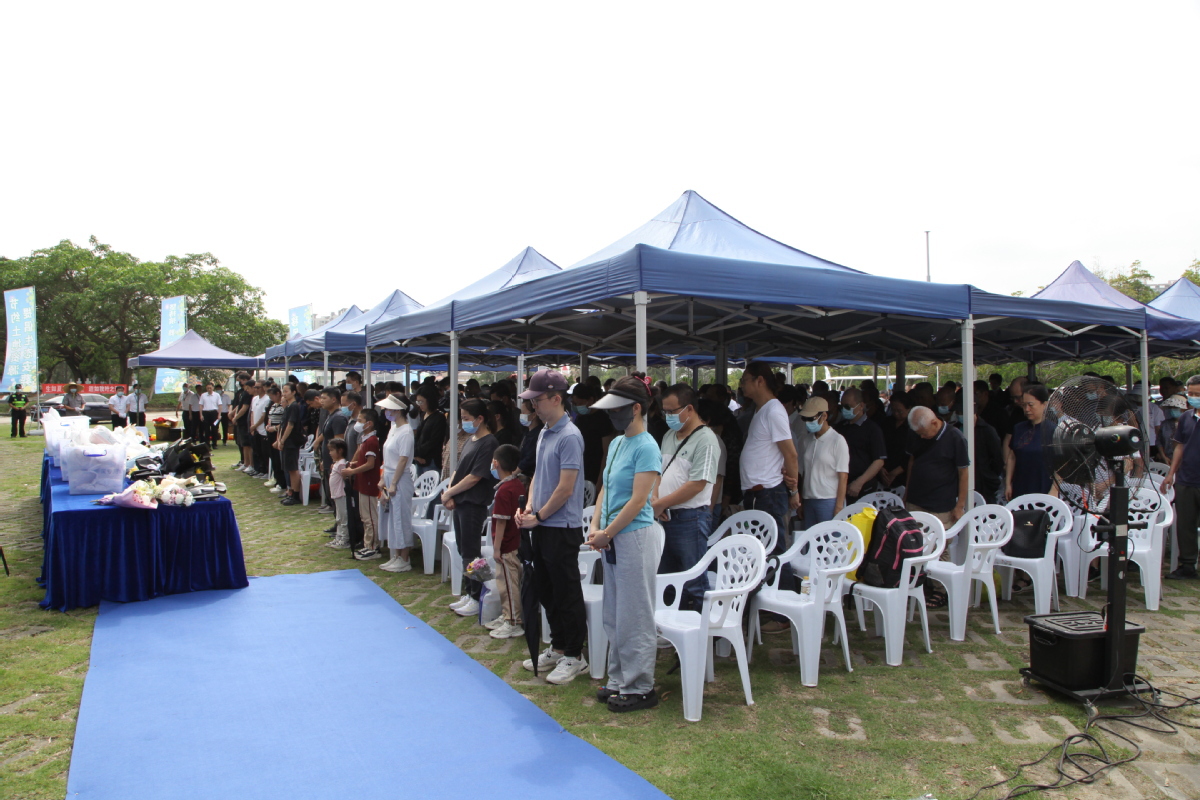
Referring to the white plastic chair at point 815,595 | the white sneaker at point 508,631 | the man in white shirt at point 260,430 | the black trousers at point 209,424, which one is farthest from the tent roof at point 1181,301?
the black trousers at point 209,424

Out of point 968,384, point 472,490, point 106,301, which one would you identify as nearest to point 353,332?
point 472,490

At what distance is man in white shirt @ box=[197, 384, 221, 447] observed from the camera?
686 inches

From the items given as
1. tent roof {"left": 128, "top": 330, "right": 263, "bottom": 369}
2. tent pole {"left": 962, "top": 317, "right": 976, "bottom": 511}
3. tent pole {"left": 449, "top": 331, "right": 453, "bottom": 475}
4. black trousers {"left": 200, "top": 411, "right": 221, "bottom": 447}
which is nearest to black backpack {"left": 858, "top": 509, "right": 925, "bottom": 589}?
Result: tent pole {"left": 962, "top": 317, "right": 976, "bottom": 511}

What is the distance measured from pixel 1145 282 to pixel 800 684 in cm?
3413

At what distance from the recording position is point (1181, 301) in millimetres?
11797

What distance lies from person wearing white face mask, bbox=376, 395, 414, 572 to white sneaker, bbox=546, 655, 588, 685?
2926 millimetres

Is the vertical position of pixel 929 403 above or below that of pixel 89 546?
above

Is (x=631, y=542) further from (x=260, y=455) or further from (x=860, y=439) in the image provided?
(x=260, y=455)

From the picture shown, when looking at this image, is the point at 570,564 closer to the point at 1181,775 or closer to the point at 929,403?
the point at 1181,775

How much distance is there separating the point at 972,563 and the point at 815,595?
1.76 meters

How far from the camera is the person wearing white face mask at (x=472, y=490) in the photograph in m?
5.30

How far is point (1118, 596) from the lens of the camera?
12.0 feet

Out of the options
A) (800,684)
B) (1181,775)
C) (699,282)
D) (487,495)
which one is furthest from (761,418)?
(1181,775)

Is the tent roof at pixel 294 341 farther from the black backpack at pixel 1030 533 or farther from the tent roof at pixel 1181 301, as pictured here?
the tent roof at pixel 1181 301
